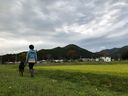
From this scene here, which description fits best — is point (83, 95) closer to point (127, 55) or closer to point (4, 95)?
point (4, 95)

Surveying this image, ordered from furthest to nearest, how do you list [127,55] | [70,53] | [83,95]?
Result: [127,55], [70,53], [83,95]

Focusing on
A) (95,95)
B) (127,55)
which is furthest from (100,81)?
(127,55)

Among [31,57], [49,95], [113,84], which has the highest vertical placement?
[31,57]

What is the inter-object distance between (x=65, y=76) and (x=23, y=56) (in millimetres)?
73577

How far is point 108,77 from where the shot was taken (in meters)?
7.02

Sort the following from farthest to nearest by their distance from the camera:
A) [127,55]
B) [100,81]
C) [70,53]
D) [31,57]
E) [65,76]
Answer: [127,55] < [70,53] < [65,76] < [31,57] < [100,81]

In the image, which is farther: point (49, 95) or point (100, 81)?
point (100, 81)

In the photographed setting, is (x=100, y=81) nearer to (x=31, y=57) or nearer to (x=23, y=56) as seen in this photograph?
(x=31, y=57)

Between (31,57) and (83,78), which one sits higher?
(31,57)

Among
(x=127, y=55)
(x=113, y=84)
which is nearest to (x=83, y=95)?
(x=113, y=84)

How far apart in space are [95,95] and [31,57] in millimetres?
5017

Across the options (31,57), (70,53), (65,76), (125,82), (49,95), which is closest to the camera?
(49,95)

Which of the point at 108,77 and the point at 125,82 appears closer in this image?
the point at 125,82

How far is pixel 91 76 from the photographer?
7793mm
